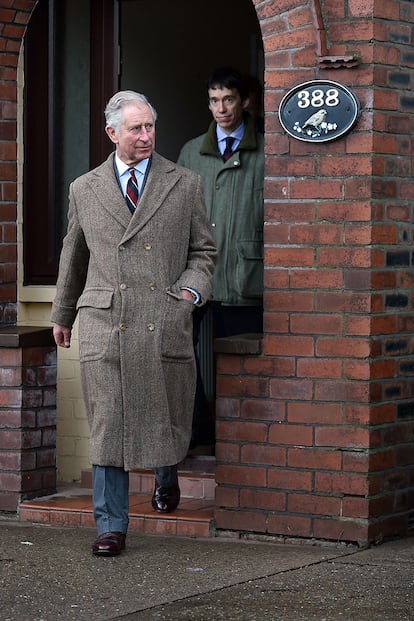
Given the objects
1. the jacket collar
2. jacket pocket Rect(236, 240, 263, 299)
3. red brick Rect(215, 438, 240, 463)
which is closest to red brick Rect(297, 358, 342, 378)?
red brick Rect(215, 438, 240, 463)

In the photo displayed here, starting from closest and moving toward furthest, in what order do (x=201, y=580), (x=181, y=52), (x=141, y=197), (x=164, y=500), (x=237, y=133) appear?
(x=201, y=580), (x=141, y=197), (x=164, y=500), (x=237, y=133), (x=181, y=52)

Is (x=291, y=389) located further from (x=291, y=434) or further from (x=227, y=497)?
(x=227, y=497)

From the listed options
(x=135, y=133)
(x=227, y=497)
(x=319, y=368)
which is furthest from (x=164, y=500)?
(x=135, y=133)

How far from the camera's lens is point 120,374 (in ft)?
21.3

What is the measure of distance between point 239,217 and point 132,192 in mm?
945

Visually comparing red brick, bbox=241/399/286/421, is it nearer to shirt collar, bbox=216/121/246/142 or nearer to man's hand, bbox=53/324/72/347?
man's hand, bbox=53/324/72/347

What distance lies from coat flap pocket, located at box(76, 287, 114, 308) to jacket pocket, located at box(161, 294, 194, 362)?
255mm

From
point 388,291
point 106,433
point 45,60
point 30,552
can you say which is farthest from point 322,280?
point 45,60

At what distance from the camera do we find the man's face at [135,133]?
652 cm

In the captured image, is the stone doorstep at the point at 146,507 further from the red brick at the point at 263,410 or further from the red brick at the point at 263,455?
the red brick at the point at 263,410

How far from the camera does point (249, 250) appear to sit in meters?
7.40

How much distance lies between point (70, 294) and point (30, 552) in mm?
1162

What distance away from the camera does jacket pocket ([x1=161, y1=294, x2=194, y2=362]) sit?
21.4 feet

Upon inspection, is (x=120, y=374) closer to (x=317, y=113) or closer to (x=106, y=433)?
(x=106, y=433)
